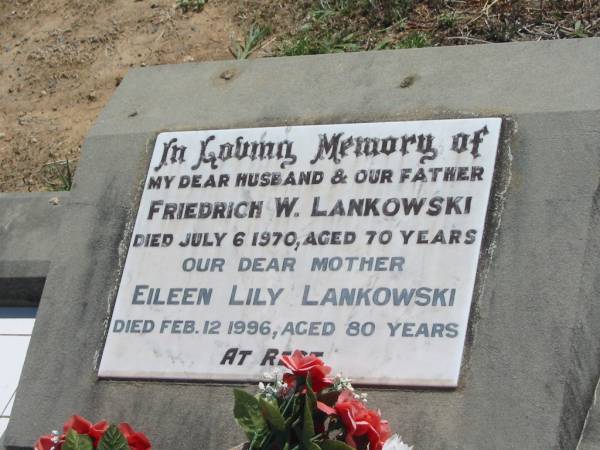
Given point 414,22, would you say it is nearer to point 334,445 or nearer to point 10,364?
point 10,364

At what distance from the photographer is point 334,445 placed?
2838 mm

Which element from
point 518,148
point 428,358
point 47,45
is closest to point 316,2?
point 47,45

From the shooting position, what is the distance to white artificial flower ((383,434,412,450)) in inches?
Answer: 110

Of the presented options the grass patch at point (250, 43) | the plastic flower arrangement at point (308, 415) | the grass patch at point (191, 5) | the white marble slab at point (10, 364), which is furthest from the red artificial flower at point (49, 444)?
the grass patch at point (191, 5)

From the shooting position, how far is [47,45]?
6.22m

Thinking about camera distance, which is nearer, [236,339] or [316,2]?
[236,339]

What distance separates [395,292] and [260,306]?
1.37ft

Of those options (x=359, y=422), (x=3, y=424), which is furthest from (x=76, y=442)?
(x=3, y=424)

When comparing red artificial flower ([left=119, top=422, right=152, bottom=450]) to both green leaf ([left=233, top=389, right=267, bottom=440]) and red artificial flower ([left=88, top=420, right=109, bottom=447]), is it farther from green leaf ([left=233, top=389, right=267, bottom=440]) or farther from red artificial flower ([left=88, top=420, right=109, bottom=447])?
green leaf ([left=233, top=389, right=267, bottom=440])

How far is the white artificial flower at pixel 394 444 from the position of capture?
9.21 ft

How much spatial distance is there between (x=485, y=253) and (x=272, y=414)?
0.79 metres

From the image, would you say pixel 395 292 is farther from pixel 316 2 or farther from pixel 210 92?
pixel 316 2

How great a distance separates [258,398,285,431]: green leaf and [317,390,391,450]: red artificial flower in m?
0.11

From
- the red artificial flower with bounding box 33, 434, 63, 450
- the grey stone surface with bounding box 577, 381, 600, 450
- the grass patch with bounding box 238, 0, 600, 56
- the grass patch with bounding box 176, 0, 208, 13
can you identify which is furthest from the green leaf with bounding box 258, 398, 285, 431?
the grass patch with bounding box 176, 0, 208, 13
